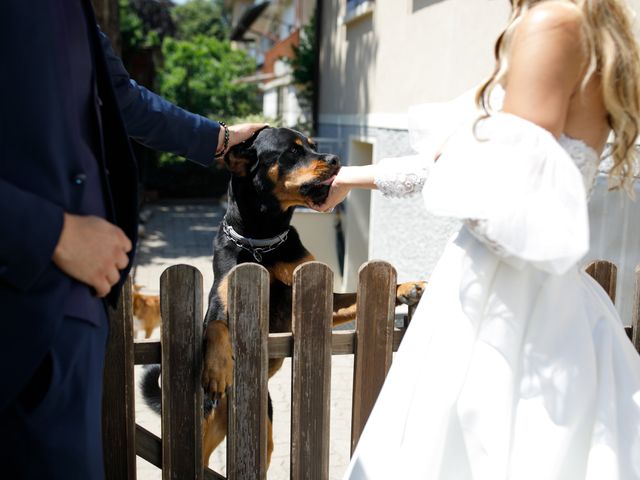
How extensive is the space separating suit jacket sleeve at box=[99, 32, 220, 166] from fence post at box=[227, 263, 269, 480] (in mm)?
455

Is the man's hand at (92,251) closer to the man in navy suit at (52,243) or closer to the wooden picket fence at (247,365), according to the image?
the man in navy suit at (52,243)

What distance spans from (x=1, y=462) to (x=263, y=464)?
1.45 meters

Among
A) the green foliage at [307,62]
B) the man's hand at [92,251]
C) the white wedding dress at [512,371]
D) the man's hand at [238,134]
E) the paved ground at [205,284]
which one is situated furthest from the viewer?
the green foliage at [307,62]

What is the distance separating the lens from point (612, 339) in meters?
1.90

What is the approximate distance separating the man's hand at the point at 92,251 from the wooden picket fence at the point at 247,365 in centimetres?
95

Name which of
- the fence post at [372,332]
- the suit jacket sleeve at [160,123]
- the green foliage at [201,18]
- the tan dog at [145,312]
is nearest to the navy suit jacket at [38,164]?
the suit jacket sleeve at [160,123]

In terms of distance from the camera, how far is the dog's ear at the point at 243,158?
11.0 feet

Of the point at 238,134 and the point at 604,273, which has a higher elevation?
the point at 238,134

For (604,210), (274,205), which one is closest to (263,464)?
(274,205)

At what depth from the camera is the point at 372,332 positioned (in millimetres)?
2775

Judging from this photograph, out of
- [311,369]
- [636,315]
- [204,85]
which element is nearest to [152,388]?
[311,369]

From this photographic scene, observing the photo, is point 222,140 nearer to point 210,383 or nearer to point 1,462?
point 210,383

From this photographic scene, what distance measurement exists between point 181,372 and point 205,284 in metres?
5.91

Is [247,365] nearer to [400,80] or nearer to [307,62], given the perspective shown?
[400,80]
